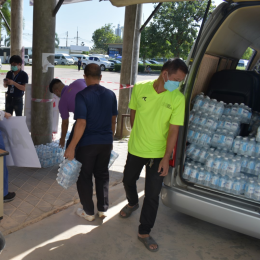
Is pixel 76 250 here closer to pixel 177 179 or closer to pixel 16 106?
pixel 177 179

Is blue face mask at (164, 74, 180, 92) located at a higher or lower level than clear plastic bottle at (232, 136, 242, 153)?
higher

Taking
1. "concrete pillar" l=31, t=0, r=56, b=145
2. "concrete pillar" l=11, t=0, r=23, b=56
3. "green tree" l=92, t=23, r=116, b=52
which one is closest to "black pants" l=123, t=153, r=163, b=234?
"concrete pillar" l=31, t=0, r=56, b=145

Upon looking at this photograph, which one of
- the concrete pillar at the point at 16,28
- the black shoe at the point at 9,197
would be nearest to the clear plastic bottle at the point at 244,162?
the black shoe at the point at 9,197

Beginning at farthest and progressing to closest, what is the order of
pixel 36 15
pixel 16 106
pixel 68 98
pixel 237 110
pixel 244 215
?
pixel 16 106 → pixel 36 15 → pixel 68 98 → pixel 237 110 → pixel 244 215

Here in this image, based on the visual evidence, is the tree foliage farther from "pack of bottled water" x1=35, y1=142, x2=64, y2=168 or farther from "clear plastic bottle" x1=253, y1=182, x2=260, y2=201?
"clear plastic bottle" x1=253, y1=182, x2=260, y2=201

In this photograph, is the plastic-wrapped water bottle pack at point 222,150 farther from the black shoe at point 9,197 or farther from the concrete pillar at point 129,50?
the concrete pillar at point 129,50

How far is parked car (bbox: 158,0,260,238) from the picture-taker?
9.01ft

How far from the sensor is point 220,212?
2770 mm

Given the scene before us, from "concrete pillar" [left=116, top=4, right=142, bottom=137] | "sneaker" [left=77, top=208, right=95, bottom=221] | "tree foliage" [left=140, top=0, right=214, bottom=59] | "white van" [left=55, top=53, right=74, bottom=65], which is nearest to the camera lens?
"sneaker" [left=77, top=208, right=95, bottom=221]

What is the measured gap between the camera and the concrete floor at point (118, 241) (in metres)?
2.80

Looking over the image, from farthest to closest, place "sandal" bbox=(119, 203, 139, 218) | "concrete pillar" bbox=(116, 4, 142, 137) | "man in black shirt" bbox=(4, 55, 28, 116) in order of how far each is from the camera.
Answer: "concrete pillar" bbox=(116, 4, 142, 137) < "man in black shirt" bbox=(4, 55, 28, 116) < "sandal" bbox=(119, 203, 139, 218)

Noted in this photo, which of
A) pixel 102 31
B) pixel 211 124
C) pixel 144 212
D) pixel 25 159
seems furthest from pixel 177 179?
pixel 102 31

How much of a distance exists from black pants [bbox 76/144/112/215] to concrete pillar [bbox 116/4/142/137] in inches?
145

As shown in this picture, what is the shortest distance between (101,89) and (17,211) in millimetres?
1687
